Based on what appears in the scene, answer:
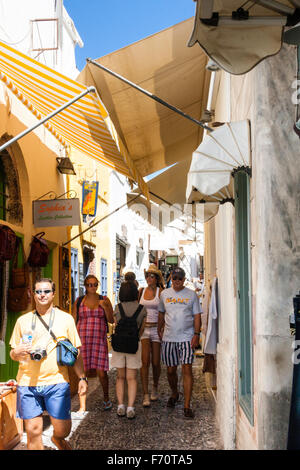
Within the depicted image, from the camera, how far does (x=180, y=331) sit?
6379mm

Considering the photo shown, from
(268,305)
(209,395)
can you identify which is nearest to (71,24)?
(209,395)

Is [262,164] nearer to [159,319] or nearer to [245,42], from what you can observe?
[245,42]

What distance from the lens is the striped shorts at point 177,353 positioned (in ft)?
20.6

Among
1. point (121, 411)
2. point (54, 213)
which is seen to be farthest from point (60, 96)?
point (121, 411)

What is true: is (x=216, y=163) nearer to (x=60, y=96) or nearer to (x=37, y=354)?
(x=60, y=96)

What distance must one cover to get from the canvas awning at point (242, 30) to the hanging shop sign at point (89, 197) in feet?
26.2

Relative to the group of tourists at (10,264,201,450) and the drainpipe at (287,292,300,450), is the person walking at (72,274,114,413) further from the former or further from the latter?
the drainpipe at (287,292,300,450)

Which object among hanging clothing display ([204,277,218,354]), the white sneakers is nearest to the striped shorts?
hanging clothing display ([204,277,218,354])

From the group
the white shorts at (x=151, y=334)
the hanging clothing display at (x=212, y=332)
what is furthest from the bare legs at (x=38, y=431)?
the white shorts at (x=151, y=334)

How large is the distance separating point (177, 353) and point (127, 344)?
69 cm

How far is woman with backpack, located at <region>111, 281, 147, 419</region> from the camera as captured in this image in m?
6.16

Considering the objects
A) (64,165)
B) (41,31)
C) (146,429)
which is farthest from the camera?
(64,165)

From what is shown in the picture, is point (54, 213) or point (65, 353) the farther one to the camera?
point (54, 213)

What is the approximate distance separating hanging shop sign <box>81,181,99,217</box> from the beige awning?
168cm
